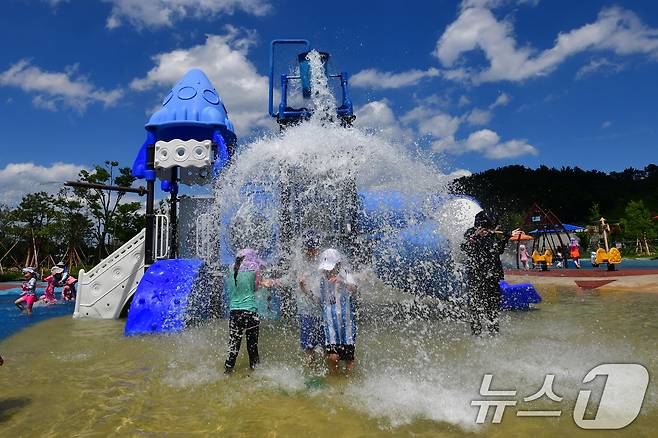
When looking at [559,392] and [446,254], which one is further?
[446,254]

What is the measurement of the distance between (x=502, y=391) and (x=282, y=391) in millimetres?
2143

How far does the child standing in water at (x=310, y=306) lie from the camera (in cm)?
513

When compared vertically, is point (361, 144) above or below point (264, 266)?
above

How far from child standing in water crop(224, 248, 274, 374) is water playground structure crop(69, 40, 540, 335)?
0.73 metres

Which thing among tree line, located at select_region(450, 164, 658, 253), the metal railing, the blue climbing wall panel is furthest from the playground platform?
tree line, located at select_region(450, 164, 658, 253)

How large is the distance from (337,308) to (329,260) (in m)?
0.51

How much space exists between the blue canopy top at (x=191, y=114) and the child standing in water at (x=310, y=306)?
6866 mm

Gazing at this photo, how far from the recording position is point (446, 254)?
7.81 meters

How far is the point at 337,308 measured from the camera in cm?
483

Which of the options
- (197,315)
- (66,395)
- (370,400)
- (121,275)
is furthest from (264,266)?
(121,275)

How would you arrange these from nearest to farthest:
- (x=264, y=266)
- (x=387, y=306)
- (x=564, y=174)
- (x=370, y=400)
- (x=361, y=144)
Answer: (x=370, y=400)
(x=264, y=266)
(x=361, y=144)
(x=387, y=306)
(x=564, y=174)

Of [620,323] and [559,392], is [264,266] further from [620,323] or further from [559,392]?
[620,323]

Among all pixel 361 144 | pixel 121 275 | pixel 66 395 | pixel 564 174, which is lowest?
pixel 66 395

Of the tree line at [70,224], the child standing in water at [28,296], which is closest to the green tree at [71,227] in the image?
the tree line at [70,224]
